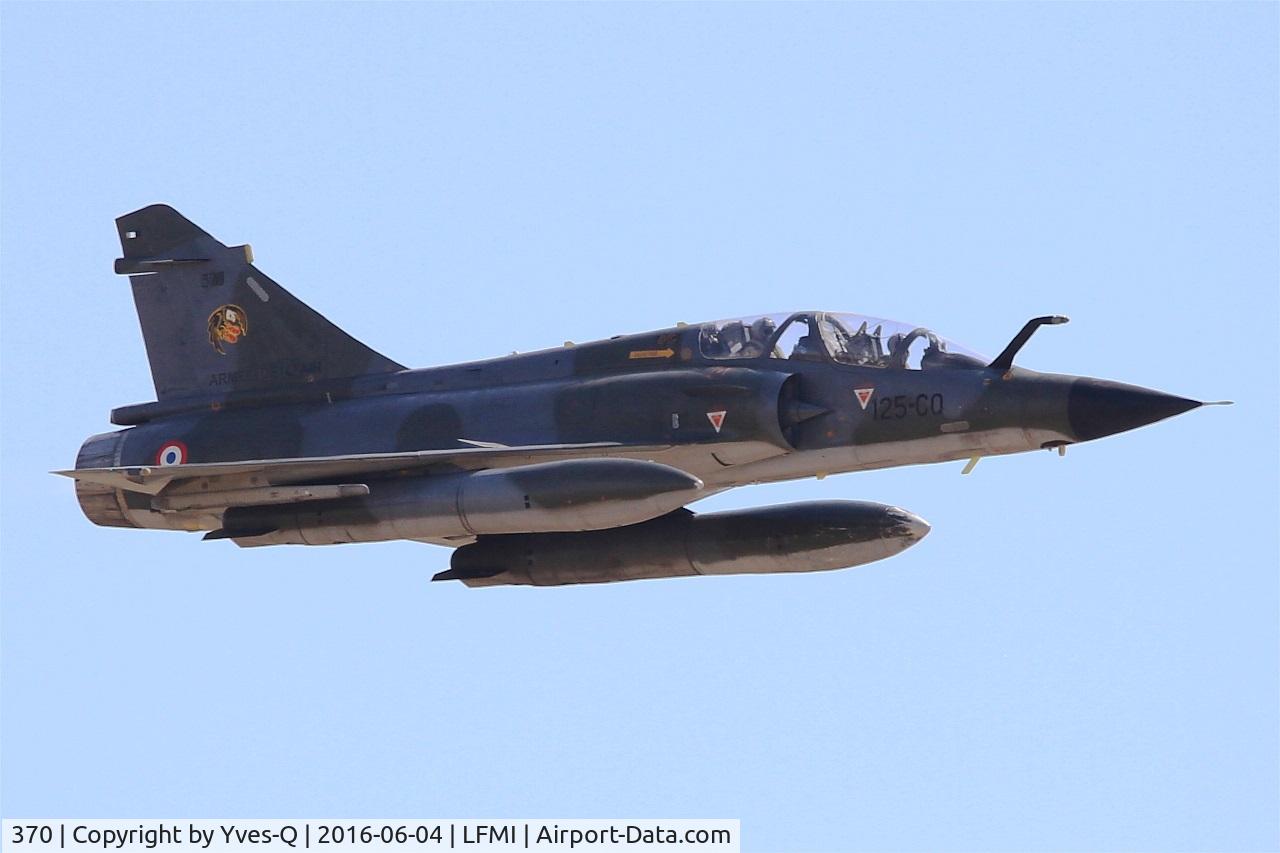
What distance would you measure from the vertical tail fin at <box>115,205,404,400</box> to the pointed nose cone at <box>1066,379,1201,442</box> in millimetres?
6867

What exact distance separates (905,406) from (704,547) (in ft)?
7.29

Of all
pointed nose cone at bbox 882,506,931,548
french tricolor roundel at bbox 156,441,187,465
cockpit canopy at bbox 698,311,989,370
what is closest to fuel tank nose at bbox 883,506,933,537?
pointed nose cone at bbox 882,506,931,548

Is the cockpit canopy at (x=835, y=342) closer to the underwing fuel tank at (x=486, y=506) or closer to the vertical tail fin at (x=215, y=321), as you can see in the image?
the underwing fuel tank at (x=486, y=506)

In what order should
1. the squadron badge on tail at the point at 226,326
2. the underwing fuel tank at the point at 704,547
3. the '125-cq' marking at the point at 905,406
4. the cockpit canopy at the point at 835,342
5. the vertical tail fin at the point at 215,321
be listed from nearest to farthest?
1. the '125-cq' marking at the point at 905,406
2. the cockpit canopy at the point at 835,342
3. the underwing fuel tank at the point at 704,547
4. the vertical tail fin at the point at 215,321
5. the squadron badge on tail at the point at 226,326

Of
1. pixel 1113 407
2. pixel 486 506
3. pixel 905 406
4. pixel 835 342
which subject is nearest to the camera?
pixel 1113 407

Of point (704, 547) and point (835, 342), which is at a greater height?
point (835, 342)

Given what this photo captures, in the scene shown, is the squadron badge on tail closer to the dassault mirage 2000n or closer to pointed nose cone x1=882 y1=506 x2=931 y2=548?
the dassault mirage 2000n

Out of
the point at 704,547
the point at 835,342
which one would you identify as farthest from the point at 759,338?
the point at 704,547

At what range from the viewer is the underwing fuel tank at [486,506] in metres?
17.7

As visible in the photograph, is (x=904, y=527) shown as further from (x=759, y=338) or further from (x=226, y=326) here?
(x=226, y=326)

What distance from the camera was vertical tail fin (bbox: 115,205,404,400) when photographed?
2141 centimetres

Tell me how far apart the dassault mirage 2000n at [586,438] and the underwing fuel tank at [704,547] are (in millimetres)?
19

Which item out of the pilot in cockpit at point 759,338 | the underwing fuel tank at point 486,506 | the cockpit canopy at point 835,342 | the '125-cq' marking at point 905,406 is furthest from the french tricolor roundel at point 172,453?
the '125-cq' marking at point 905,406

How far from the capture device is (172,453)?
831 inches
